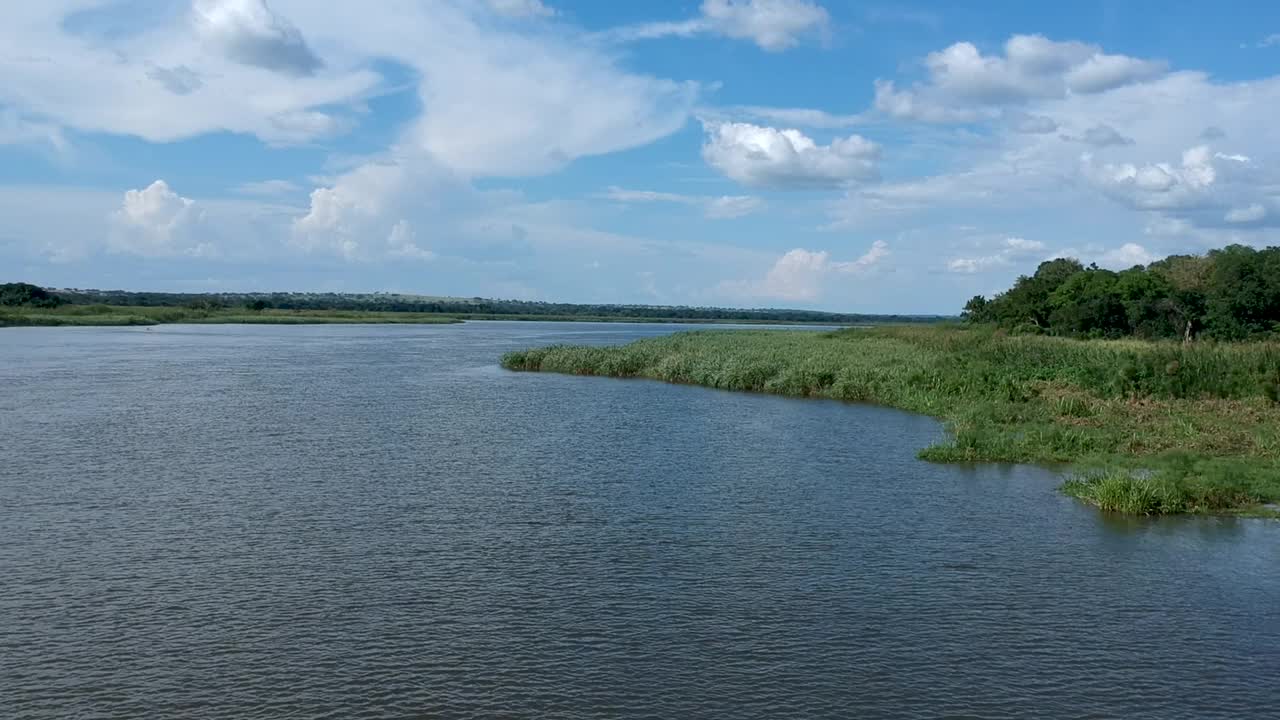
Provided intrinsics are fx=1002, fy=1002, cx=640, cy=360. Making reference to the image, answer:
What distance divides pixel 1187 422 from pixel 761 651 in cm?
2196

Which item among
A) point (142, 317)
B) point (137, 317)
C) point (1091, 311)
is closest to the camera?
point (1091, 311)

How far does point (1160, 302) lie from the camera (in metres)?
65.8

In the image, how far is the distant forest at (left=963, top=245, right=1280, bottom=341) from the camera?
2427 inches

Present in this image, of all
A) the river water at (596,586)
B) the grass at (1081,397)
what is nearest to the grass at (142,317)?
the grass at (1081,397)

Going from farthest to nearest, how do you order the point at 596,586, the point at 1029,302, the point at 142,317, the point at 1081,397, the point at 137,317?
the point at 142,317
the point at 137,317
the point at 1029,302
the point at 1081,397
the point at 596,586

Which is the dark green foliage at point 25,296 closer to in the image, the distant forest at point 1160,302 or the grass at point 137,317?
the grass at point 137,317

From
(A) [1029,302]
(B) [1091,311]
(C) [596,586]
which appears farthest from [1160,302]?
(C) [596,586]

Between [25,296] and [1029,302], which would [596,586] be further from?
[25,296]

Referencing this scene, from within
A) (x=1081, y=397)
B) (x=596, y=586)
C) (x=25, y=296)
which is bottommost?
(x=596, y=586)

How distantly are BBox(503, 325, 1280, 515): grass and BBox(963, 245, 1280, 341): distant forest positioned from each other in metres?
14.0

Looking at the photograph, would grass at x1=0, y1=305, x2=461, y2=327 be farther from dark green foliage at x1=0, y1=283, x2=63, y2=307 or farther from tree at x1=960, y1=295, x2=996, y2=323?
tree at x1=960, y1=295, x2=996, y2=323

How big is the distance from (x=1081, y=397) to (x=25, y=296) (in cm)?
14901

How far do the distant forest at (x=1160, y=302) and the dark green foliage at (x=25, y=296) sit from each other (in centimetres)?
12648

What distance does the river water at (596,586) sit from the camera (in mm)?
11883
